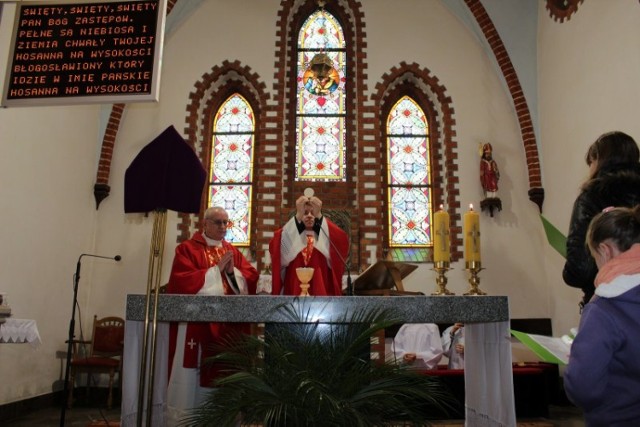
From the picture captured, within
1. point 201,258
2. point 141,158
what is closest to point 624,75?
point 201,258

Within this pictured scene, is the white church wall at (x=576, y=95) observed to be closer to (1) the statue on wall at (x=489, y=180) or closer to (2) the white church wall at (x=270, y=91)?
(2) the white church wall at (x=270, y=91)

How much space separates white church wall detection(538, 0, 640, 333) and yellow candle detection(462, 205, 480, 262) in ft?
9.37

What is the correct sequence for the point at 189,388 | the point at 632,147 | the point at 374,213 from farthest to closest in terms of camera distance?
the point at 374,213 → the point at 189,388 → the point at 632,147

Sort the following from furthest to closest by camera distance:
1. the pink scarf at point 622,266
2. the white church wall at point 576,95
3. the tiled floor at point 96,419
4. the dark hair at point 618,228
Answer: the white church wall at point 576,95 → the tiled floor at point 96,419 → the dark hair at point 618,228 → the pink scarf at point 622,266

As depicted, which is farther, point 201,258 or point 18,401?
point 18,401

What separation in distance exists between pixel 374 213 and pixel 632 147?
205 inches

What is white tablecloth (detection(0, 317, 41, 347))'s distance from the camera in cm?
418

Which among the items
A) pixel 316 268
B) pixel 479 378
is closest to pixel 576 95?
pixel 316 268

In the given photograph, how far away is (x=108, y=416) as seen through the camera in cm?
601

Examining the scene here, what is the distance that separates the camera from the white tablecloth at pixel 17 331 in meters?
4.18

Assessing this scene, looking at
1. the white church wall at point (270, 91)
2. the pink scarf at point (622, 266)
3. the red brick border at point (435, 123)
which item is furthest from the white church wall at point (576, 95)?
the pink scarf at point (622, 266)

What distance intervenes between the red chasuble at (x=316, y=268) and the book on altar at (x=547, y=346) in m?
2.60

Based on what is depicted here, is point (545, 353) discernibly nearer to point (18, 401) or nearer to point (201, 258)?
point (201, 258)

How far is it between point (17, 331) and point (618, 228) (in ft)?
13.7
